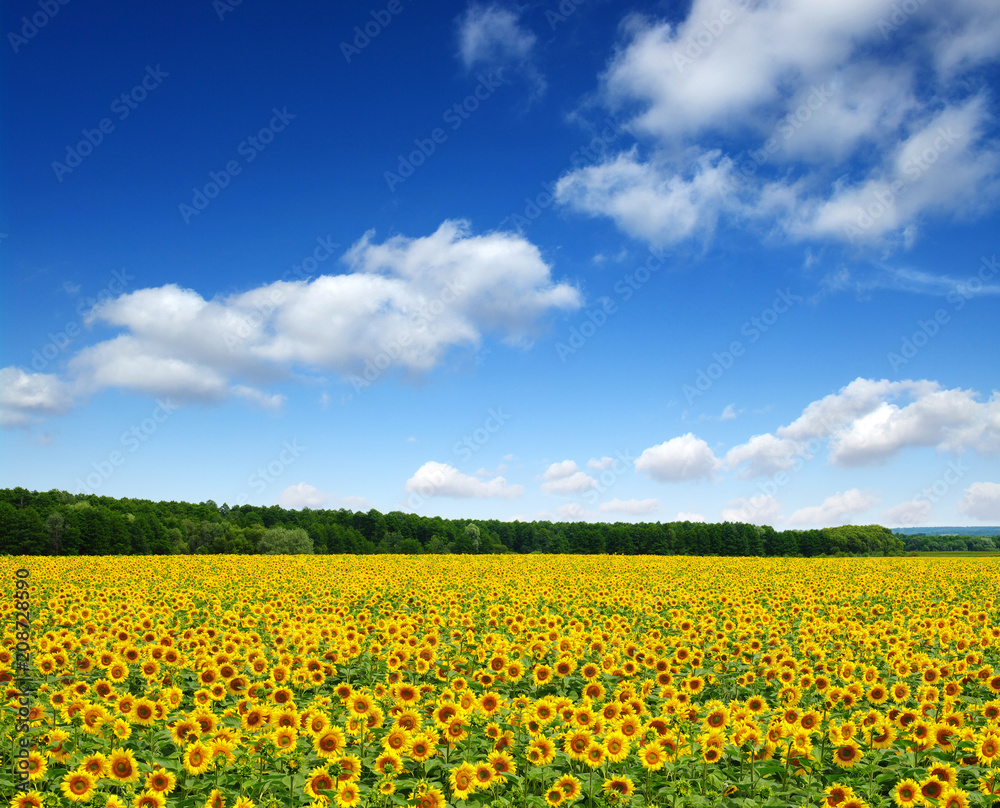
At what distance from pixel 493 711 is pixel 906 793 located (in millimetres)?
4582

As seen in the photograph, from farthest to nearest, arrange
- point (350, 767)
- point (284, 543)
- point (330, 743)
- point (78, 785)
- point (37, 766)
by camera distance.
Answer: point (284, 543) → point (330, 743) → point (37, 766) → point (350, 767) → point (78, 785)

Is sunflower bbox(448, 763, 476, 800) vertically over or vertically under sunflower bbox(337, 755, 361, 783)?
under

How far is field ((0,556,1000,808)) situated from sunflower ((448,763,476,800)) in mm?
27

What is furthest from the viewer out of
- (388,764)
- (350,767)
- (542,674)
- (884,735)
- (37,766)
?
(542,674)

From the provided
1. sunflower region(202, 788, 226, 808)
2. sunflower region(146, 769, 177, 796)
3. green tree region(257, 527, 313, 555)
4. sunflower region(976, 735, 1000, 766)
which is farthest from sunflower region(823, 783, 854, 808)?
green tree region(257, 527, 313, 555)

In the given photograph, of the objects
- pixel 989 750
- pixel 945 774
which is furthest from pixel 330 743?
pixel 989 750

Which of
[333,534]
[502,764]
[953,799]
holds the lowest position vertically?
[333,534]

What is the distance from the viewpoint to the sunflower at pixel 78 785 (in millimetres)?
6411

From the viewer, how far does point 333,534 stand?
348ft

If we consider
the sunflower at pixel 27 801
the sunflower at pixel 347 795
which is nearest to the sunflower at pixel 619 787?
the sunflower at pixel 347 795

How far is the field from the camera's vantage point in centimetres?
708

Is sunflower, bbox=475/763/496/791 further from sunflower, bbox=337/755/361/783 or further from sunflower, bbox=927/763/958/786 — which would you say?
sunflower, bbox=927/763/958/786

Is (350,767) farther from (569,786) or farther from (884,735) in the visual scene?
(884,735)

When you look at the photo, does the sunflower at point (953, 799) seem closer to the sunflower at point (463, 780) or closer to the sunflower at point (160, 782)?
the sunflower at point (463, 780)
